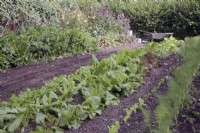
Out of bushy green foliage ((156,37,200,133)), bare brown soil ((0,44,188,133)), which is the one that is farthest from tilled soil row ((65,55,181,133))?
bushy green foliage ((156,37,200,133))

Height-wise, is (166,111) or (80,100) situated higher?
(166,111)

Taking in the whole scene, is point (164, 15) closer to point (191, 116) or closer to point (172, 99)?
point (191, 116)

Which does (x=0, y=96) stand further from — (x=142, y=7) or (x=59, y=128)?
(x=142, y=7)

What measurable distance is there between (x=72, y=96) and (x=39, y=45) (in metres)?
4.21

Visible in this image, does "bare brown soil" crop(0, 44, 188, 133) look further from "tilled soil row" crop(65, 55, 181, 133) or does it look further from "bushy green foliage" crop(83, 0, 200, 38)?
"bushy green foliage" crop(83, 0, 200, 38)

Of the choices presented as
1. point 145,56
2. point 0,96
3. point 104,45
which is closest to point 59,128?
point 0,96

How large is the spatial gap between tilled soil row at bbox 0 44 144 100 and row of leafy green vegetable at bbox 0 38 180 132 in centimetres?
136

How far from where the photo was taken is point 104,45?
10.6 meters

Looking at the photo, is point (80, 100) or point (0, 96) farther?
point (0, 96)

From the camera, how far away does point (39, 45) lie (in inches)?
320

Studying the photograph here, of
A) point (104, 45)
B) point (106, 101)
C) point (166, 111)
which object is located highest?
point (166, 111)

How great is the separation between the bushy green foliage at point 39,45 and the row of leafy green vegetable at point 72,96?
3.14 metres

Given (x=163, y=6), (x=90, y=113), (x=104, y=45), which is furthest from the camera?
(x=163, y=6)

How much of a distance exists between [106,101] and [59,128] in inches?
31.4
